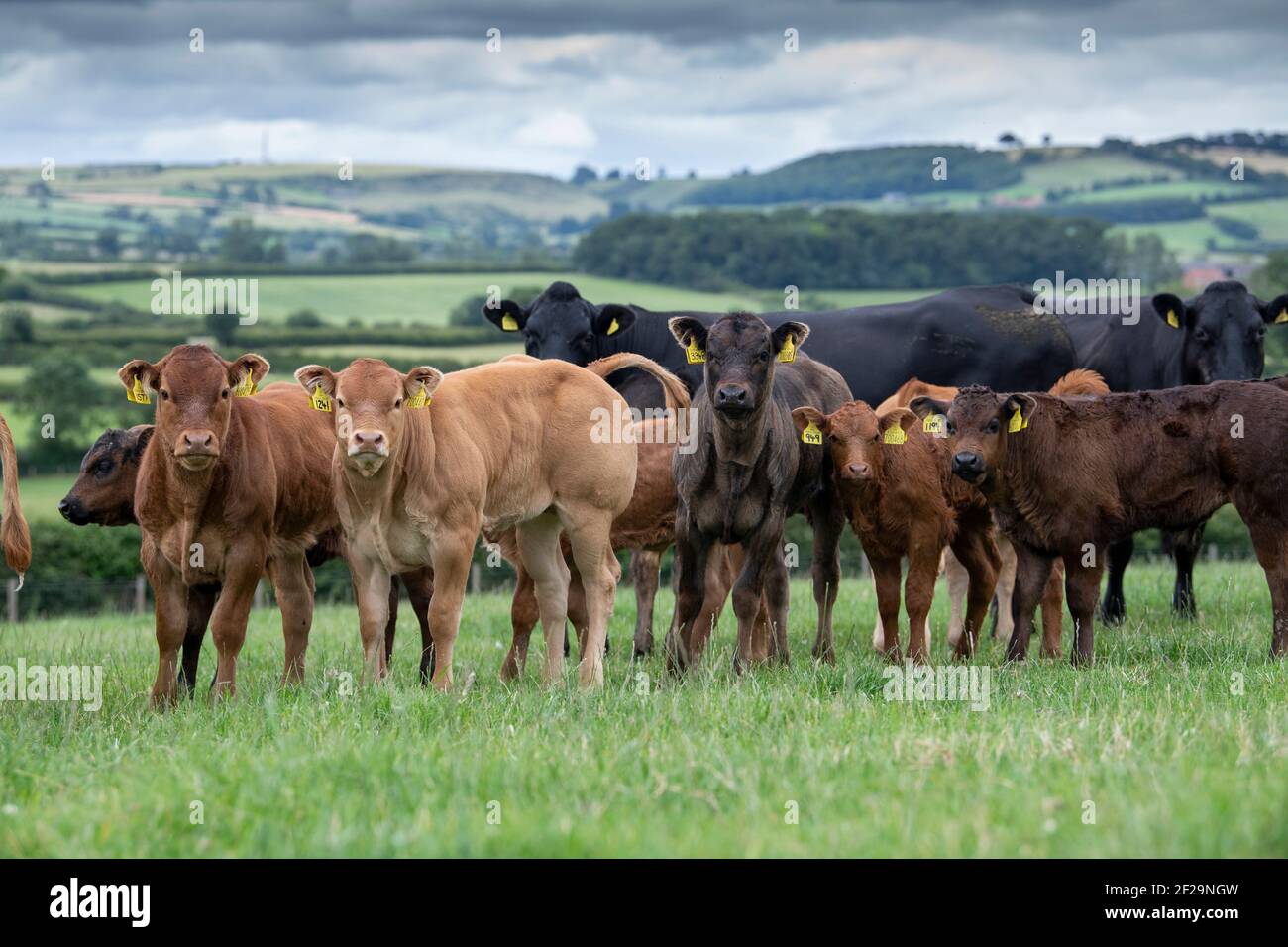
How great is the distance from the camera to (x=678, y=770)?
5.79m

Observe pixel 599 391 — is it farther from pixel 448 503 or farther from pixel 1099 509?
pixel 1099 509

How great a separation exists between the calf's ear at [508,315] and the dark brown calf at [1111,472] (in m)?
5.25

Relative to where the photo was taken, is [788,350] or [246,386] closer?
[246,386]

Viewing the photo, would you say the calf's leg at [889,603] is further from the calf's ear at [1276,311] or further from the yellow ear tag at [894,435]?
the calf's ear at [1276,311]

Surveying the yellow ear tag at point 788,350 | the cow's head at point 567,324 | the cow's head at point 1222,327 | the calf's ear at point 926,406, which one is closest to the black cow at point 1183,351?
the cow's head at point 1222,327

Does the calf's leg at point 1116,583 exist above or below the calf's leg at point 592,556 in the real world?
below

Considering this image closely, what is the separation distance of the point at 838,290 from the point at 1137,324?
3881 centimetres

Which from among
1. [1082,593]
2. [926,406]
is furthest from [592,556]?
[1082,593]

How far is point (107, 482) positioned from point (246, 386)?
1715mm

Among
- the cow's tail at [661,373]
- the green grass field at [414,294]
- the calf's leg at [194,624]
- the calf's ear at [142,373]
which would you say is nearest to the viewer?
the calf's ear at [142,373]

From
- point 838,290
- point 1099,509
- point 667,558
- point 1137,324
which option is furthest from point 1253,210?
point 1099,509

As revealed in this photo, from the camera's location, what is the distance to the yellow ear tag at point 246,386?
8.89m

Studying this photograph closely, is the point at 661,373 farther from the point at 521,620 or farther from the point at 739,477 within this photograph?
the point at 521,620

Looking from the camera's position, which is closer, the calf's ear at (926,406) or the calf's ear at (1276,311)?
the calf's ear at (926,406)
